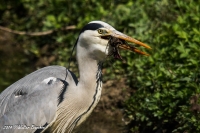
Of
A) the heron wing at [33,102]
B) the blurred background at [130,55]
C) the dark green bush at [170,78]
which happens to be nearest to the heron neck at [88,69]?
the heron wing at [33,102]

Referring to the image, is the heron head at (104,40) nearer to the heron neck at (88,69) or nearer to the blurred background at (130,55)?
the heron neck at (88,69)

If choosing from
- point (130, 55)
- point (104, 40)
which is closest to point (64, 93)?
point (104, 40)

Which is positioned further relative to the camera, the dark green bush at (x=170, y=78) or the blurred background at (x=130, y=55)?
the blurred background at (x=130, y=55)

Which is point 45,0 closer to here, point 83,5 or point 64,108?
point 83,5

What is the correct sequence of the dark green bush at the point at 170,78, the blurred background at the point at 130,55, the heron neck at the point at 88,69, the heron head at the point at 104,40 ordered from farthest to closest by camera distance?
the blurred background at the point at 130,55
the dark green bush at the point at 170,78
the heron neck at the point at 88,69
the heron head at the point at 104,40

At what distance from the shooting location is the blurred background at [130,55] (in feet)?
21.4

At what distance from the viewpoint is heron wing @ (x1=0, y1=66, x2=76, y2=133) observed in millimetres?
5656

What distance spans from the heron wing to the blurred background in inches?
32.8

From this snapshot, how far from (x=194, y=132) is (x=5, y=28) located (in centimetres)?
607

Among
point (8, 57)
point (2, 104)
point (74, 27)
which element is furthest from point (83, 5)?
point (2, 104)

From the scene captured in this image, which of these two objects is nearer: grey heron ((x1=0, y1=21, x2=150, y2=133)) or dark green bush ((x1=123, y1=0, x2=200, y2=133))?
grey heron ((x1=0, y1=21, x2=150, y2=133))

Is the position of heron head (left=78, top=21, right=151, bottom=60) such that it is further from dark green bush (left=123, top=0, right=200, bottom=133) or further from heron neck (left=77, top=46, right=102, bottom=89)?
dark green bush (left=123, top=0, right=200, bottom=133)

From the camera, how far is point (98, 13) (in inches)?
372

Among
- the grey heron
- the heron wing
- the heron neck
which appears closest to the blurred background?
the grey heron
